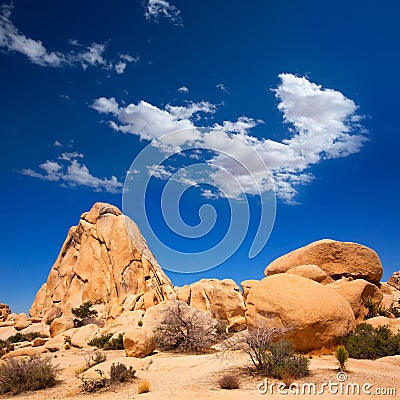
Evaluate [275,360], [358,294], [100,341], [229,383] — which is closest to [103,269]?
[100,341]

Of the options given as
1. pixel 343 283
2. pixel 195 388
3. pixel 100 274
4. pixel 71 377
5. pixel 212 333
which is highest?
pixel 100 274

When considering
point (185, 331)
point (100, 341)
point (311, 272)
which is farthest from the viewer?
point (100, 341)

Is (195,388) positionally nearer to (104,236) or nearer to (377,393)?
(377,393)

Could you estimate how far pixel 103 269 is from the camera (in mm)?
41562

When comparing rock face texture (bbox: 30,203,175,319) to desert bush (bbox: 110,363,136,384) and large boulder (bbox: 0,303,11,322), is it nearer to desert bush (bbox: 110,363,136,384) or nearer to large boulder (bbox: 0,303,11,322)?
large boulder (bbox: 0,303,11,322)

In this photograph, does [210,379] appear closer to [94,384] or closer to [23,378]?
[94,384]

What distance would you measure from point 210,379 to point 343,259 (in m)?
13.5

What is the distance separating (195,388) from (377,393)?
492cm

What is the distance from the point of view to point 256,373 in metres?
11.7

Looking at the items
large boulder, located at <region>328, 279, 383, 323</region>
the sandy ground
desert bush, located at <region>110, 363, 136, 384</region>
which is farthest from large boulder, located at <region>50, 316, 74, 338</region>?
large boulder, located at <region>328, 279, 383, 323</region>

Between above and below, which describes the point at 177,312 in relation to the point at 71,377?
above

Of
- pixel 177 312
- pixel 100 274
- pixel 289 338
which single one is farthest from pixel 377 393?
pixel 100 274

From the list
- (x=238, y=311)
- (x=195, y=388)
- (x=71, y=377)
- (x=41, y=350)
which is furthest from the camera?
(x=238, y=311)

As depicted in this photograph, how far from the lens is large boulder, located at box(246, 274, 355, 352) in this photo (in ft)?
46.1
